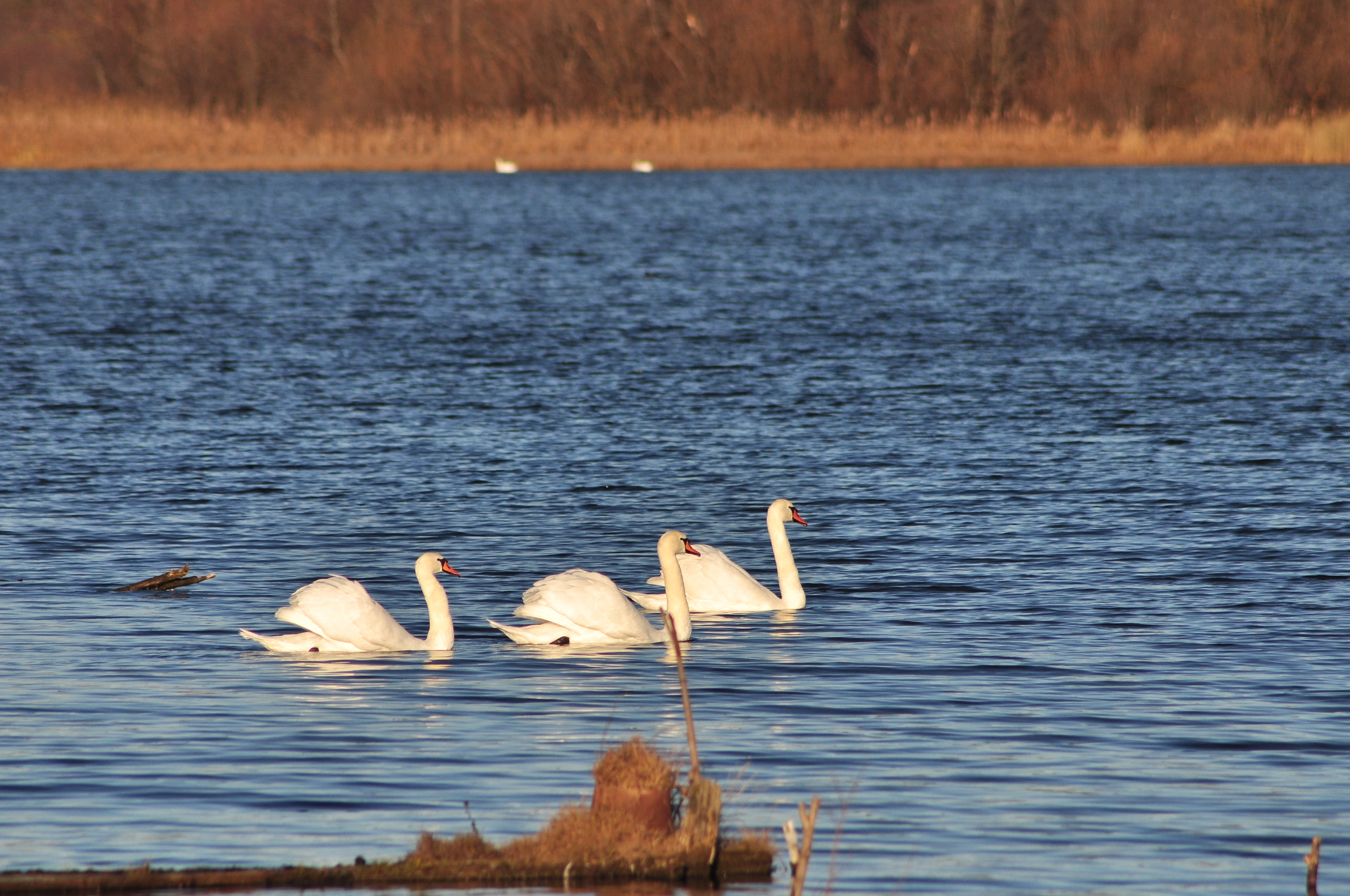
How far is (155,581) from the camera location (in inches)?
557

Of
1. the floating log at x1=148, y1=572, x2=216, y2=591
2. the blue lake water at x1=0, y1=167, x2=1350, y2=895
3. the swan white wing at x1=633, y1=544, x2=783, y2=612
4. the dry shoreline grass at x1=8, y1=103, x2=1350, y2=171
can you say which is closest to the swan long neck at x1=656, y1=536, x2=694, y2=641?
the blue lake water at x1=0, y1=167, x2=1350, y2=895

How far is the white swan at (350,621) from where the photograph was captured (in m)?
12.4

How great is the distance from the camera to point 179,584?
14195 mm

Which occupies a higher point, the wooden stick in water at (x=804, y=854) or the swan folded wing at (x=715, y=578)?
the wooden stick in water at (x=804, y=854)

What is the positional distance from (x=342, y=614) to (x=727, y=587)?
10.4 feet

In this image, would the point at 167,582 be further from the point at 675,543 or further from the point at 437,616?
the point at 675,543

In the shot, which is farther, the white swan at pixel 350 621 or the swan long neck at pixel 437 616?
the swan long neck at pixel 437 616

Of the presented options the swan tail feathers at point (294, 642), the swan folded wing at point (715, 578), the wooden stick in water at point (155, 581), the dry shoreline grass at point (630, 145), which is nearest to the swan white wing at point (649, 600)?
the swan folded wing at point (715, 578)

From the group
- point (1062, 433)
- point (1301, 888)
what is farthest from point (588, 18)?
point (1301, 888)

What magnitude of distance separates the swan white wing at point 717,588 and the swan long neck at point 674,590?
75 centimetres

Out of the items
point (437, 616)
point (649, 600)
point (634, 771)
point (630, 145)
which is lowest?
point (630, 145)

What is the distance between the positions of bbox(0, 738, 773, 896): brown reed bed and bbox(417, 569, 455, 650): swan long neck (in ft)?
16.5

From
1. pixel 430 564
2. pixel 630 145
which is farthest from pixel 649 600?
pixel 630 145

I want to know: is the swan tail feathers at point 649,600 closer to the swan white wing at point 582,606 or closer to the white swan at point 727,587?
the white swan at point 727,587
